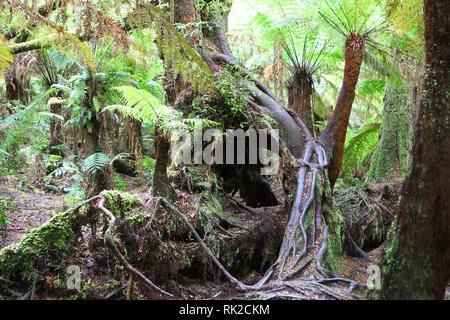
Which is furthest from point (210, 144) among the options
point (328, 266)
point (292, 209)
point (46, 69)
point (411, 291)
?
point (46, 69)

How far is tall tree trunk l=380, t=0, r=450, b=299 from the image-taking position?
1.89m

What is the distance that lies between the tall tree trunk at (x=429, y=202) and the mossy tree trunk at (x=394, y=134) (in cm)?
366

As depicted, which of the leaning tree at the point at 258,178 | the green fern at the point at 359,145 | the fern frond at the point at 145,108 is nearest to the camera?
the leaning tree at the point at 258,178

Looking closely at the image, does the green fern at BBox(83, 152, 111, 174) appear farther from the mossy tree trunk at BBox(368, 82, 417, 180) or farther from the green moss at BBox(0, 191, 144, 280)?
the mossy tree trunk at BBox(368, 82, 417, 180)

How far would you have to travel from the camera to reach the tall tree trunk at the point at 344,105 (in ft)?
13.1

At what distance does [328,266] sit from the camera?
3.01 m

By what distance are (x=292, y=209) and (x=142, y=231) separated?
5.58 ft

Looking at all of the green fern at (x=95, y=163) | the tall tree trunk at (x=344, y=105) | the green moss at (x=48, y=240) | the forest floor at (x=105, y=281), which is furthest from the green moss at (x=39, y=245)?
the tall tree trunk at (x=344, y=105)

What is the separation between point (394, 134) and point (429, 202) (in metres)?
3.99

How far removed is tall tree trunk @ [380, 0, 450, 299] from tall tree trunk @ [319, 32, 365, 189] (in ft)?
6.50

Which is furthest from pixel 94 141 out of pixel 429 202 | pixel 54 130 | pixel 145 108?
pixel 429 202

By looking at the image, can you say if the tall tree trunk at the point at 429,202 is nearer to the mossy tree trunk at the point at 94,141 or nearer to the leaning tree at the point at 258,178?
the leaning tree at the point at 258,178

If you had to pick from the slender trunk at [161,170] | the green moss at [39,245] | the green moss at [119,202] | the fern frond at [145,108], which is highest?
the fern frond at [145,108]
